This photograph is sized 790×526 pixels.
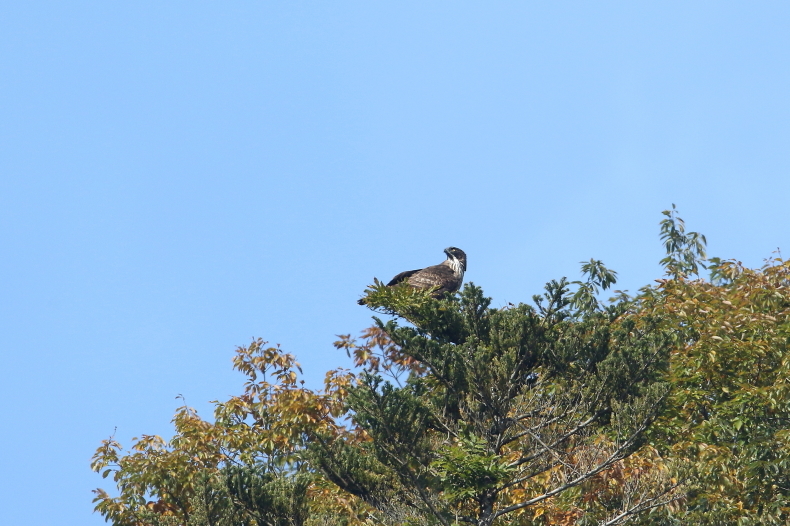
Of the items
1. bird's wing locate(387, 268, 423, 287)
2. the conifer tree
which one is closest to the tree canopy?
the conifer tree

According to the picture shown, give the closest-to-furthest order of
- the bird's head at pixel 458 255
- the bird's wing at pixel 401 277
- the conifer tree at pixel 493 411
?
1. the conifer tree at pixel 493 411
2. the bird's wing at pixel 401 277
3. the bird's head at pixel 458 255

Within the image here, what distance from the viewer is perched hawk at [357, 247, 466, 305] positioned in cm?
1900

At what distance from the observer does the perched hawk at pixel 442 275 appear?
19000 mm

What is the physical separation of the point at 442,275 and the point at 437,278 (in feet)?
0.90

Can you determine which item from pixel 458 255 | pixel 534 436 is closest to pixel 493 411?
pixel 534 436

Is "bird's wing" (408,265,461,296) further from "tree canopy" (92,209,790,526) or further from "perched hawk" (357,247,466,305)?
"tree canopy" (92,209,790,526)

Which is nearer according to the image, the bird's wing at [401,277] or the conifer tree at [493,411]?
the conifer tree at [493,411]

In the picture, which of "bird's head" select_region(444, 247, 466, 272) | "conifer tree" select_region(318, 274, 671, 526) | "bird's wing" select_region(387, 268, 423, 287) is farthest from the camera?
"bird's head" select_region(444, 247, 466, 272)

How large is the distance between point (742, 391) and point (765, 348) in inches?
43.4

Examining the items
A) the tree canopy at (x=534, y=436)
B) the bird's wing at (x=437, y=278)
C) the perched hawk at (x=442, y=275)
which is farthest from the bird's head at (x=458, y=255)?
the tree canopy at (x=534, y=436)

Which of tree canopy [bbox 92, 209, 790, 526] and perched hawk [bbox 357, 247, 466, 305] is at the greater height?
perched hawk [bbox 357, 247, 466, 305]

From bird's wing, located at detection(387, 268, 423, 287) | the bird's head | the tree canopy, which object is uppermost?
the bird's head

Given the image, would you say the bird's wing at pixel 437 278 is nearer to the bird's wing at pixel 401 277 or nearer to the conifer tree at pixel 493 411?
the bird's wing at pixel 401 277

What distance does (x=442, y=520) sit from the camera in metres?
14.3
